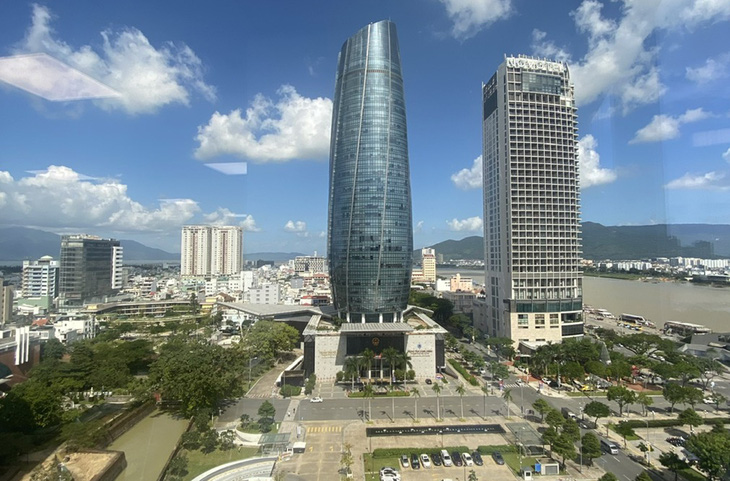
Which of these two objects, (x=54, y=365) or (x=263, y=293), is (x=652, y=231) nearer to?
(x=54, y=365)

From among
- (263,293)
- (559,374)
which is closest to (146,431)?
(559,374)

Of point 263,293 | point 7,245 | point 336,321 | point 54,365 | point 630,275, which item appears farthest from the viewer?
point 263,293

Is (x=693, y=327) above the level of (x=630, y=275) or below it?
below

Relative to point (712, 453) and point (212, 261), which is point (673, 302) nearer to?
point (712, 453)

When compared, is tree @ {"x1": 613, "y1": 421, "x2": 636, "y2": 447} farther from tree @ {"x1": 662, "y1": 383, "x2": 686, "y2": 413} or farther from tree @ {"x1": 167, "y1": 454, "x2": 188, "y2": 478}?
tree @ {"x1": 167, "y1": 454, "x2": 188, "y2": 478}

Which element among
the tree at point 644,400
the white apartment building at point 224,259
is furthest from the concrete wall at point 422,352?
the white apartment building at point 224,259

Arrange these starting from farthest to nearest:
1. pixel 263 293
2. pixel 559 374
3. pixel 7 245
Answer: pixel 263 293 < pixel 559 374 < pixel 7 245
